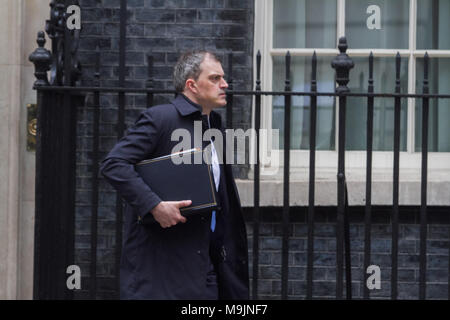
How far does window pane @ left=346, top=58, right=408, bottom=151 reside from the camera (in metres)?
6.11

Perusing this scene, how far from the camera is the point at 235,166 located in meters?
6.00

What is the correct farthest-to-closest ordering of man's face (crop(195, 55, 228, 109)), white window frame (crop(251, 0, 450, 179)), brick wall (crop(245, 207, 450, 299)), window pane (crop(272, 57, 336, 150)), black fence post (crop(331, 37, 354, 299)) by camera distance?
1. window pane (crop(272, 57, 336, 150))
2. white window frame (crop(251, 0, 450, 179))
3. brick wall (crop(245, 207, 450, 299))
4. black fence post (crop(331, 37, 354, 299))
5. man's face (crop(195, 55, 228, 109))

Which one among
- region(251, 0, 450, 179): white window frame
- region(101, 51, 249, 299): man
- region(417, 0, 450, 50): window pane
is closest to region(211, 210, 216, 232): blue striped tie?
region(101, 51, 249, 299): man

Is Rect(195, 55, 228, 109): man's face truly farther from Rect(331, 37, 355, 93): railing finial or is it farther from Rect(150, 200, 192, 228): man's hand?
Rect(331, 37, 355, 93): railing finial

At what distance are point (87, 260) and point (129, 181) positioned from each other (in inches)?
89.1

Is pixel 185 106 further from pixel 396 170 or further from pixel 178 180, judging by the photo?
pixel 396 170

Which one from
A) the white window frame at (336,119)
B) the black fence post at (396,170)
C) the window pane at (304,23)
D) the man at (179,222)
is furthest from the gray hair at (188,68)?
the window pane at (304,23)

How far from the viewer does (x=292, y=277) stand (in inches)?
233

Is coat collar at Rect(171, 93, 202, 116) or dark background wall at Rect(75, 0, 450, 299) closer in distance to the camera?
coat collar at Rect(171, 93, 202, 116)

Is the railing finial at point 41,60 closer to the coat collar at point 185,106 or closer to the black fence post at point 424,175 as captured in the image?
the coat collar at point 185,106

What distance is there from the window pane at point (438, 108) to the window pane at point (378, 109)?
0.10 metres

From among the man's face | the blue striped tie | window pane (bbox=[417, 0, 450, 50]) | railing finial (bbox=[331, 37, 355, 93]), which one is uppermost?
window pane (bbox=[417, 0, 450, 50])

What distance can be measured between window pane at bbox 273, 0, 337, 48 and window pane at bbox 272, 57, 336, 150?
0.42ft
